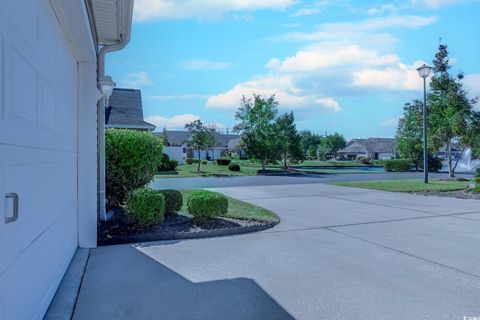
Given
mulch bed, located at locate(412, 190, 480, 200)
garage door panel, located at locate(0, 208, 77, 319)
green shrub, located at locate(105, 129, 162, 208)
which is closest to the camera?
garage door panel, located at locate(0, 208, 77, 319)

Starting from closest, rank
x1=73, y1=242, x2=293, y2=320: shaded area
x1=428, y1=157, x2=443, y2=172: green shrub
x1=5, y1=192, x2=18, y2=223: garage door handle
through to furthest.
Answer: x1=5, y1=192, x2=18, y2=223: garage door handle < x1=73, y1=242, x2=293, y2=320: shaded area < x1=428, y1=157, x2=443, y2=172: green shrub

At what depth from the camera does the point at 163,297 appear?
10.8ft

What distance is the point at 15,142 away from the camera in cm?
195

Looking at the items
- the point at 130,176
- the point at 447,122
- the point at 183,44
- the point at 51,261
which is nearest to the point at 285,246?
the point at 51,261

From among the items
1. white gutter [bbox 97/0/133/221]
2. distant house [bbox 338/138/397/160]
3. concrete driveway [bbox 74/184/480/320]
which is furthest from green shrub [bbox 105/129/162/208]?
distant house [bbox 338/138/397/160]

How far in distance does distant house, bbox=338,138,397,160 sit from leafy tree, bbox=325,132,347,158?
1.79 meters

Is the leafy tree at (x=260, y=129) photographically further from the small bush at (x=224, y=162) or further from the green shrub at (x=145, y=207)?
the green shrub at (x=145, y=207)

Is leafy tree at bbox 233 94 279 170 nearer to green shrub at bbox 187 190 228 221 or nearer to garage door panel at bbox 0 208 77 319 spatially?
green shrub at bbox 187 190 228 221

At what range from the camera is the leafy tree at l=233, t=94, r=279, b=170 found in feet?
85.1

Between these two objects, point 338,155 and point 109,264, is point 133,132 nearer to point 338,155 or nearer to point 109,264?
point 109,264

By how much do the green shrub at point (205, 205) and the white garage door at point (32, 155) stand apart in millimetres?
2568

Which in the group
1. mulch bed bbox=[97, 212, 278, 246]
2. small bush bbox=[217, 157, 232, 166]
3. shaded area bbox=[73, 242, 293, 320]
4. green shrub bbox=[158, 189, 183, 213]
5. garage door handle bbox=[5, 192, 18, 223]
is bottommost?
shaded area bbox=[73, 242, 293, 320]

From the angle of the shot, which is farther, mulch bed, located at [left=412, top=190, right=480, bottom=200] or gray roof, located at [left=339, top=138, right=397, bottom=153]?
gray roof, located at [left=339, top=138, right=397, bottom=153]

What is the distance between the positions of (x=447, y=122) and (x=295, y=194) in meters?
11.3
